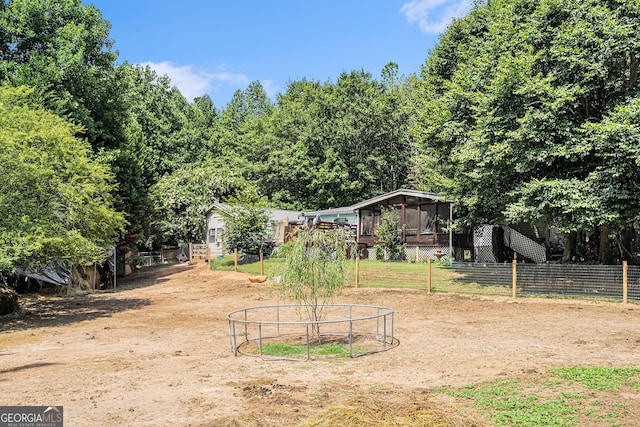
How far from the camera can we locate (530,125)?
16.7 m

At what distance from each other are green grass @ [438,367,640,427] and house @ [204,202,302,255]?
29302mm

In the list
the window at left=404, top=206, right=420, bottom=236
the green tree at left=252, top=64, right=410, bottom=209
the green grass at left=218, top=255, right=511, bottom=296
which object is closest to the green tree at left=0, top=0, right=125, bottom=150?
the green grass at left=218, top=255, right=511, bottom=296

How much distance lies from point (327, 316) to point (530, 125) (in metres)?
9.29

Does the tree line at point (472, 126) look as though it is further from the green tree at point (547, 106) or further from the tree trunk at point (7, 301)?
the tree trunk at point (7, 301)

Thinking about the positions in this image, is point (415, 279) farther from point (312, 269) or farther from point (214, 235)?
point (214, 235)

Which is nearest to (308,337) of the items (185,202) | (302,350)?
(302,350)

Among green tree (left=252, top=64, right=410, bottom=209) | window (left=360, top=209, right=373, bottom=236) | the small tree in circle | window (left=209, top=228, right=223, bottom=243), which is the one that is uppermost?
green tree (left=252, top=64, right=410, bottom=209)

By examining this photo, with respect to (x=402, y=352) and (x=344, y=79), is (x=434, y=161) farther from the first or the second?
(x=344, y=79)

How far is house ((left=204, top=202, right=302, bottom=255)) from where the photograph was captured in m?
37.2

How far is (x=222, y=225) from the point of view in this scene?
1532 inches

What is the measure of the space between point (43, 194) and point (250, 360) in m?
10.1

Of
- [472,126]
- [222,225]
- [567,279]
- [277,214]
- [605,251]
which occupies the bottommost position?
[567,279]

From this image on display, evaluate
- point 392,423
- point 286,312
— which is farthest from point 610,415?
point 286,312

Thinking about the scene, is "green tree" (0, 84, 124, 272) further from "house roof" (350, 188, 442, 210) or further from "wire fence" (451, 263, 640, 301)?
"house roof" (350, 188, 442, 210)
